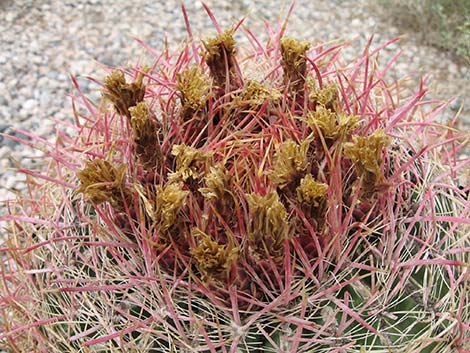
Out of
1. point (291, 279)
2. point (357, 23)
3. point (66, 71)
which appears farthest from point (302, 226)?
point (357, 23)

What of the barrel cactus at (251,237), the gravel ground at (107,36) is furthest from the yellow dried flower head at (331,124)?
the gravel ground at (107,36)

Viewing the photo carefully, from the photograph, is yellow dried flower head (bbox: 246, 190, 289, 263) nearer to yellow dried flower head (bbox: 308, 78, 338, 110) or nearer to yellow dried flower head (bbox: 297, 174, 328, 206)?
yellow dried flower head (bbox: 297, 174, 328, 206)

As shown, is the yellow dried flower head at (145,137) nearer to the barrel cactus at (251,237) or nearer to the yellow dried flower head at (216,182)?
the barrel cactus at (251,237)

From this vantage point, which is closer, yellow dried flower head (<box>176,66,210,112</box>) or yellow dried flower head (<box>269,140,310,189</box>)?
yellow dried flower head (<box>269,140,310,189</box>)

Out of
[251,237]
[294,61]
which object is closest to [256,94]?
[294,61]

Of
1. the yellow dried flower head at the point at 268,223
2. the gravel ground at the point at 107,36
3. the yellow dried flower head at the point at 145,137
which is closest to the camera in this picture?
the yellow dried flower head at the point at 268,223

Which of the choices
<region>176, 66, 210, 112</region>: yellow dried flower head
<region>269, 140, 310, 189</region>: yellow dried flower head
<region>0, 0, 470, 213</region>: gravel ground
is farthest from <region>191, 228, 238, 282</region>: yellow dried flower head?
<region>0, 0, 470, 213</region>: gravel ground

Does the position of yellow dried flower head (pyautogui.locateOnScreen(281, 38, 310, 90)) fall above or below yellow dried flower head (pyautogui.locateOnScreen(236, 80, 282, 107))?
above

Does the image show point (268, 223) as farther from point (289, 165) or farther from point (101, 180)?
point (101, 180)
